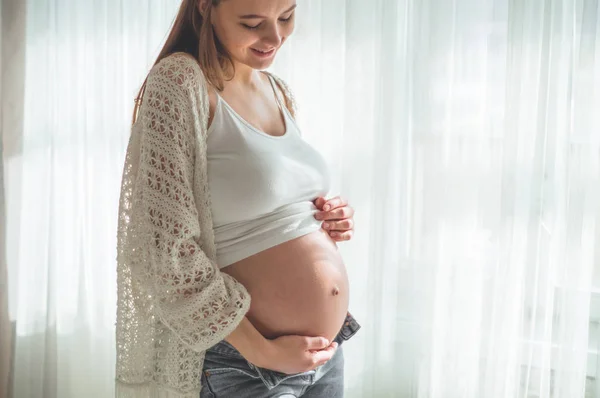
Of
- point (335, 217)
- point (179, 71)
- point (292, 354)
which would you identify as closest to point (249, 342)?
point (292, 354)

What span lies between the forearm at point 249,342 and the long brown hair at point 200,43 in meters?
0.41

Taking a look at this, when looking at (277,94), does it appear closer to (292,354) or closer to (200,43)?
(200,43)

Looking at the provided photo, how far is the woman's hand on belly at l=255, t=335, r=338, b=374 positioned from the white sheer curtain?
0.72m

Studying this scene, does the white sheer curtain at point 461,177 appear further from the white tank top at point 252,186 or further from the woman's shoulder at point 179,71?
the woman's shoulder at point 179,71

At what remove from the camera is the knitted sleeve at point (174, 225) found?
3.47 feet

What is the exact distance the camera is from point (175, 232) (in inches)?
41.8

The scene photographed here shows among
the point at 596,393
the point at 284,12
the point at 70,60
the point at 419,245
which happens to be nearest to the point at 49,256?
the point at 70,60

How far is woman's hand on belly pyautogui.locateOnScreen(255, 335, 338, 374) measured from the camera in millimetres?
1124

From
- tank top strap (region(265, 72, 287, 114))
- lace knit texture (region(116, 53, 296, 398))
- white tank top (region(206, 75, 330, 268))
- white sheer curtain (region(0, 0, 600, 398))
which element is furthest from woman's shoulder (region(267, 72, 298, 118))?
white sheer curtain (region(0, 0, 600, 398))

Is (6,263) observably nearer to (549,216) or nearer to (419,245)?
(419,245)

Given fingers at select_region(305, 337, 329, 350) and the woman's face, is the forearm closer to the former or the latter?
fingers at select_region(305, 337, 329, 350)

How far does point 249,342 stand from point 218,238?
7.2 inches

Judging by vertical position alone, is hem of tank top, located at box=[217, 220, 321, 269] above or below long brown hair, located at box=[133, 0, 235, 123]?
below

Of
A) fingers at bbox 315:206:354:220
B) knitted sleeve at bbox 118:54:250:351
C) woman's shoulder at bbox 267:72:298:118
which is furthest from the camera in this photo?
woman's shoulder at bbox 267:72:298:118
